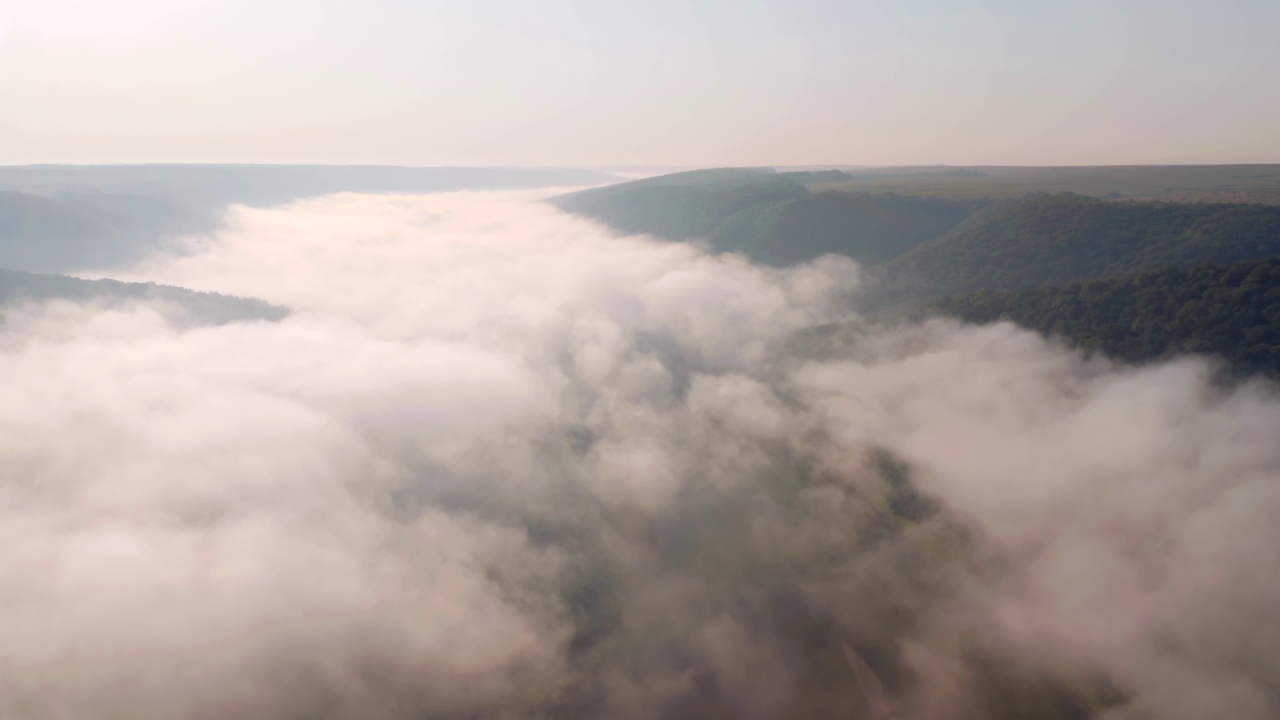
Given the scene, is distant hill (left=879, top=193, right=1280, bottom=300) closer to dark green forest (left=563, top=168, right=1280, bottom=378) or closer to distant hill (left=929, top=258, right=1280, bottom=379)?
dark green forest (left=563, top=168, right=1280, bottom=378)

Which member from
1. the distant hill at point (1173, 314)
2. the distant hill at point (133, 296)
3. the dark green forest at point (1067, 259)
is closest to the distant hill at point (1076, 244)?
the dark green forest at point (1067, 259)

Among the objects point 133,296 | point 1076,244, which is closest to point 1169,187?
point 1076,244

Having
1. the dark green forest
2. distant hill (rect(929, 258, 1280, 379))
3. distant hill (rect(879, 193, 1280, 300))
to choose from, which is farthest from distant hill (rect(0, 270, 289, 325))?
distant hill (rect(929, 258, 1280, 379))

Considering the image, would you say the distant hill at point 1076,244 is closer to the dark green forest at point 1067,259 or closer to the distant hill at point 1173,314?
the dark green forest at point 1067,259

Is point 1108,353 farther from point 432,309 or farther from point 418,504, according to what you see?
point 432,309

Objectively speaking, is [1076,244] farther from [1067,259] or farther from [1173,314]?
[1173,314]

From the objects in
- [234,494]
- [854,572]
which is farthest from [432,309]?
[854,572]
